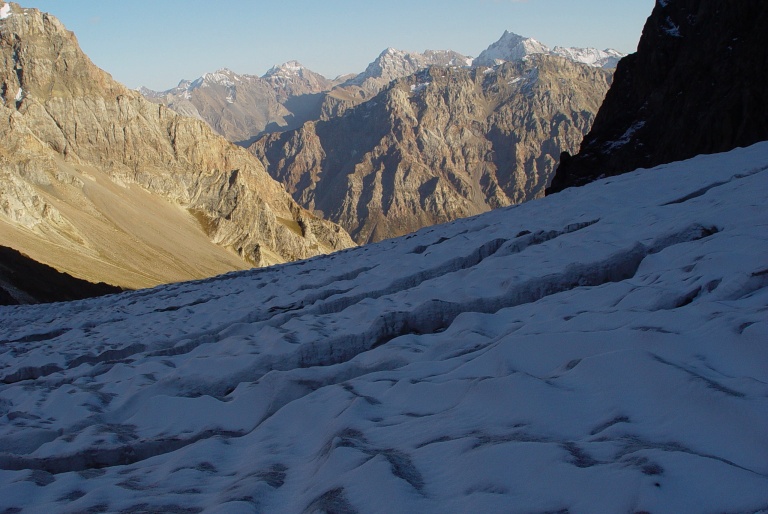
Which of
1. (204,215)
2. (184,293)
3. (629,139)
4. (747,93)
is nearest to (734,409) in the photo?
(184,293)

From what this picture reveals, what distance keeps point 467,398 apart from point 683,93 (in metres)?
49.9

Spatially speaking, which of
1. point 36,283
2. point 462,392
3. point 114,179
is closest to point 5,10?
point 114,179

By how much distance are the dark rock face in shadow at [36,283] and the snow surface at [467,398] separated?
37021 mm

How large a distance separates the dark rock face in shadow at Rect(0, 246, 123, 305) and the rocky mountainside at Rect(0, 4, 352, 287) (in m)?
10.6

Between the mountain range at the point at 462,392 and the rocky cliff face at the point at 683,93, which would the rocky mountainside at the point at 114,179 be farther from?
the mountain range at the point at 462,392

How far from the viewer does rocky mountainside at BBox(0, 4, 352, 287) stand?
3029 inches

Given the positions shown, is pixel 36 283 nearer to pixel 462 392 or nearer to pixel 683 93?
pixel 462 392

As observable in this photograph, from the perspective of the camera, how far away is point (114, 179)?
118 metres

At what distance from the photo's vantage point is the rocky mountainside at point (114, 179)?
7694 centimetres

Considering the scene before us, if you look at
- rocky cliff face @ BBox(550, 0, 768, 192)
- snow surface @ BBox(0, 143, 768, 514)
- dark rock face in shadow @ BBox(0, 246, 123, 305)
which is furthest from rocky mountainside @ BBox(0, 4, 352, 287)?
snow surface @ BBox(0, 143, 768, 514)

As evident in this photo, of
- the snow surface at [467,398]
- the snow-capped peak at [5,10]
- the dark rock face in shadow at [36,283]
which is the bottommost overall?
the snow surface at [467,398]

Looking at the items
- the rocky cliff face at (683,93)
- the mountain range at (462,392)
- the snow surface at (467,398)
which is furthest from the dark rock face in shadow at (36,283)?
the rocky cliff face at (683,93)

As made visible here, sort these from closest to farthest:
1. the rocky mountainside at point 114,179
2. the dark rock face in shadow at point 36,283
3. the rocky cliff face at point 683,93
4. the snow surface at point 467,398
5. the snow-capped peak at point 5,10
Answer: the snow surface at point 467,398, the rocky cliff face at point 683,93, the dark rock face in shadow at point 36,283, the rocky mountainside at point 114,179, the snow-capped peak at point 5,10

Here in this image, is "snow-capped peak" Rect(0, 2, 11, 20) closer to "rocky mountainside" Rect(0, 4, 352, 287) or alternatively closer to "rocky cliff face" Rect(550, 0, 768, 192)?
"rocky mountainside" Rect(0, 4, 352, 287)
